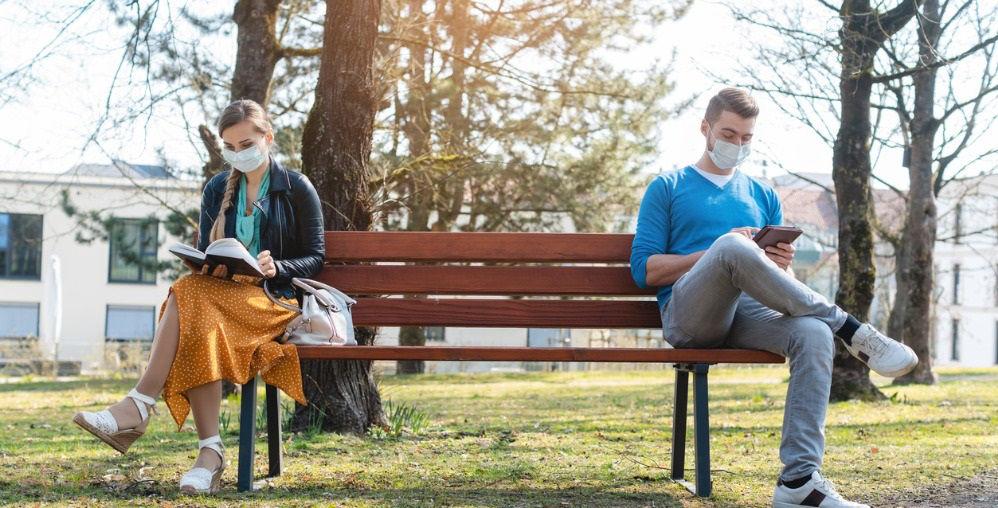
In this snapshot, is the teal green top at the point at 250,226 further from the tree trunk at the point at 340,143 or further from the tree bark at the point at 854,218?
the tree bark at the point at 854,218

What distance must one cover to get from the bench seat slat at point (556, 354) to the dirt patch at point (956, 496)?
2.33ft

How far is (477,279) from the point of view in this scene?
424cm

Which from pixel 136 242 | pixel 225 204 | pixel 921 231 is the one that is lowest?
pixel 225 204

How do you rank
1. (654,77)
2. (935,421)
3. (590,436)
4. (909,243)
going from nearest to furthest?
(590,436) → (935,421) → (909,243) → (654,77)

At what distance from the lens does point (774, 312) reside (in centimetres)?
348

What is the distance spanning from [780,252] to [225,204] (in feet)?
6.73

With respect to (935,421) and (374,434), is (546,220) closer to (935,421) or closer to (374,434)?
(935,421)

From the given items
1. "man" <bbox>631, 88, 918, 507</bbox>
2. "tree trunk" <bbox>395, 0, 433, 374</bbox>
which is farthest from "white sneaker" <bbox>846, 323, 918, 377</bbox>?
"tree trunk" <bbox>395, 0, 433, 374</bbox>

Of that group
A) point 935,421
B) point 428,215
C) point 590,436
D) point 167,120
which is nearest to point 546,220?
point 428,215

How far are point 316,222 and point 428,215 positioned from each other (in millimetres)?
12670

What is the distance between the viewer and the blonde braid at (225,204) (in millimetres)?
3840

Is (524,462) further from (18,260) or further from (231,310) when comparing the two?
(18,260)

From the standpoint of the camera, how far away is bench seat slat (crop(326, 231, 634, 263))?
13.9 feet

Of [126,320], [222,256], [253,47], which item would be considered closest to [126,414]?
[222,256]
